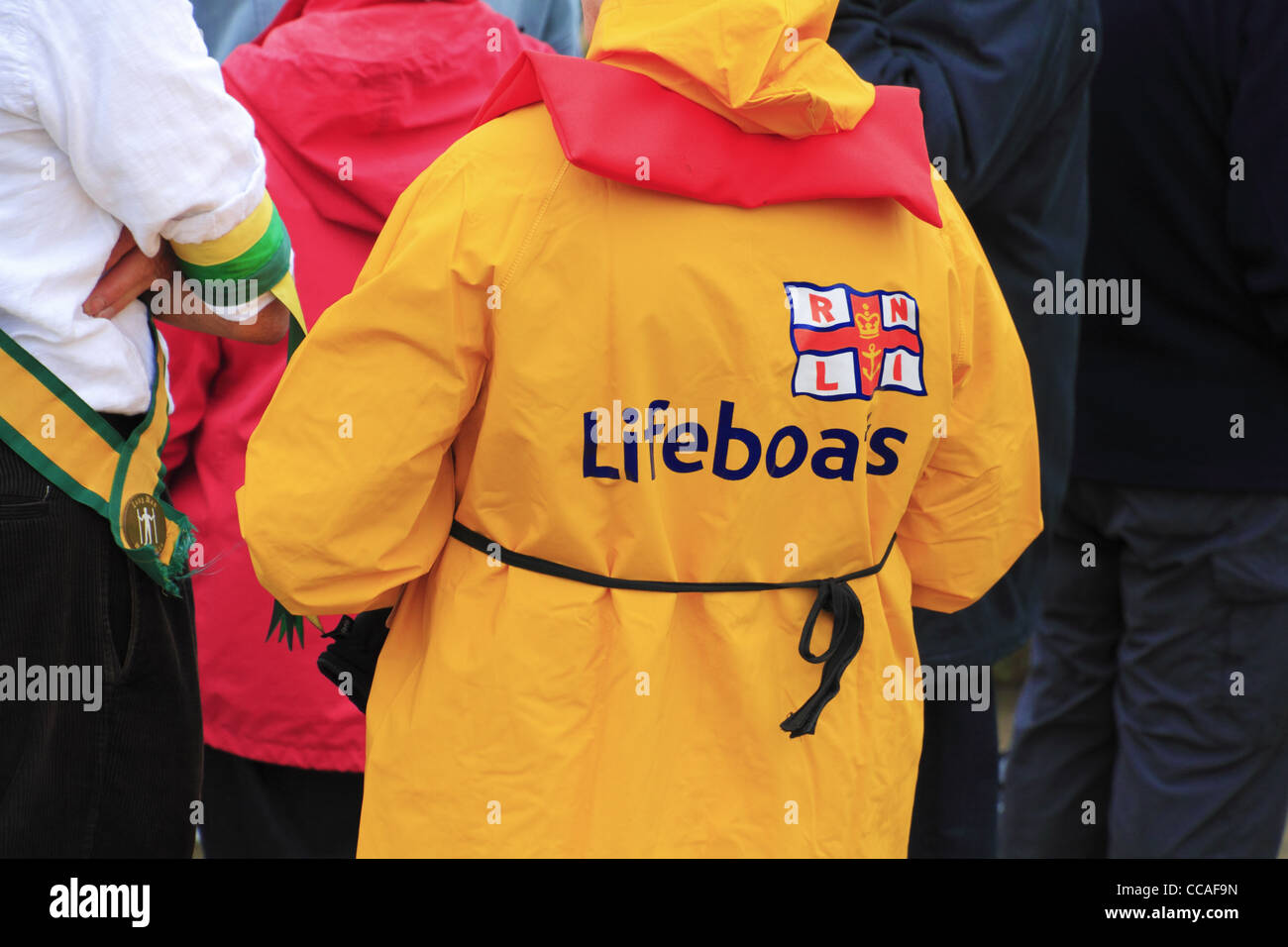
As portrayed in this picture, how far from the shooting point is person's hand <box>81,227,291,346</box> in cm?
163

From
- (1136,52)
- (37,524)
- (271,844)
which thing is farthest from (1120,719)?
(37,524)

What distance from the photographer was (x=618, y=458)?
1607 millimetres

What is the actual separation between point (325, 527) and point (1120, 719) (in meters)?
2.06

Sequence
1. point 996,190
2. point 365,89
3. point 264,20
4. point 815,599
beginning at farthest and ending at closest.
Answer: point 264,20 < point 996,190 < point 365,89 < point 815,599

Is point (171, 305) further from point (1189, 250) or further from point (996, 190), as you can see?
point (1189, 250)

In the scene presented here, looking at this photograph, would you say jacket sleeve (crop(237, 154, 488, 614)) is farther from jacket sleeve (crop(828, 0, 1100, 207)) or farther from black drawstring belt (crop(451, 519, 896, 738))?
jacket sleeve (crop(828, 0, 1100, 207))

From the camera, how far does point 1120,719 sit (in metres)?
3.08

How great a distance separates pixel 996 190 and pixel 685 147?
3.82ft

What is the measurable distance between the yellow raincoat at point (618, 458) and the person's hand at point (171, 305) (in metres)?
0.22

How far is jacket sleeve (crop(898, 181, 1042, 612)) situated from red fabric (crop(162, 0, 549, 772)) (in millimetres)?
814

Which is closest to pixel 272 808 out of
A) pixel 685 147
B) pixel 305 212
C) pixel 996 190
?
pixel 305 212

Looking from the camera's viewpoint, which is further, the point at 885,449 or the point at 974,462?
the point at 974,462

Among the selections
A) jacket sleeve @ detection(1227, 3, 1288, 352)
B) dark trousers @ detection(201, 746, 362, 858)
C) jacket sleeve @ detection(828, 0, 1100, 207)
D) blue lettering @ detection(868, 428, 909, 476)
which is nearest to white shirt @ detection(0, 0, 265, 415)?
blue lettering @ detection(868, 428, 909, 476)
